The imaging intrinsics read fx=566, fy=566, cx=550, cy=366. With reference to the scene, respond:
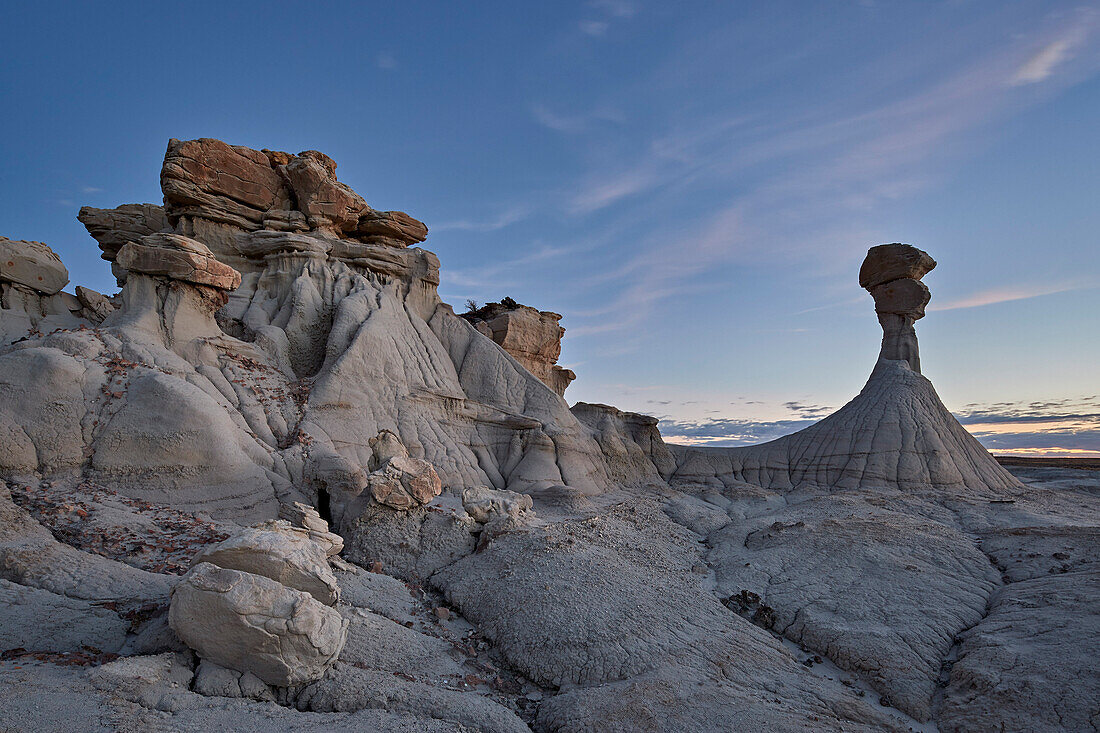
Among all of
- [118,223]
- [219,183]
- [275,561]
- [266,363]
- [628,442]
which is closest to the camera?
[275,561]

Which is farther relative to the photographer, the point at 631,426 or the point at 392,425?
the point at 631,426

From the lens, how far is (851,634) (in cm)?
834

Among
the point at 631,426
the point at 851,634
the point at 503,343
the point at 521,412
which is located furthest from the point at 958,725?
the point at 503,343

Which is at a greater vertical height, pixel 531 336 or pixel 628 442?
pixel 531 336

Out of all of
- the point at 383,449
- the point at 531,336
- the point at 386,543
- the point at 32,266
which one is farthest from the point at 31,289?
the point at 531,336

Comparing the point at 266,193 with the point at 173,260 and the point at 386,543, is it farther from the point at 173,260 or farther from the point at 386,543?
the point at 386,543

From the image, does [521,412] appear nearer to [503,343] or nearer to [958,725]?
[503,343]

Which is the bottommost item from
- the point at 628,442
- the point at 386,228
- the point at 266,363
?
the point at 628,442

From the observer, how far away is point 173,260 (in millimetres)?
13695

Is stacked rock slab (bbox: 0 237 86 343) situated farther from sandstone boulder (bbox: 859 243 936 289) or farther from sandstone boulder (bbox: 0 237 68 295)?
sandstone boulder (bbox: 859 243 936 289)

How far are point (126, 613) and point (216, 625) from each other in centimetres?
179

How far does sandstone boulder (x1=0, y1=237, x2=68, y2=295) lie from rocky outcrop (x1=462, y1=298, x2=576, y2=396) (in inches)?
596

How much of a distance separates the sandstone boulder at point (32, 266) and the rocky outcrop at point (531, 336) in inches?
596

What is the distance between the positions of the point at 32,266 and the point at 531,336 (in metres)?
17.9
